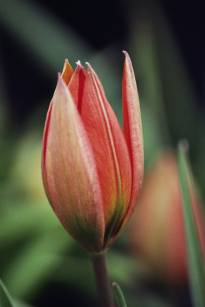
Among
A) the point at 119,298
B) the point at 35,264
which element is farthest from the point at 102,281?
the point at 35,264

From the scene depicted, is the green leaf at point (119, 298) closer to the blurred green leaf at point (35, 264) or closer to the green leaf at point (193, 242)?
the green leaf at point (193, 242)

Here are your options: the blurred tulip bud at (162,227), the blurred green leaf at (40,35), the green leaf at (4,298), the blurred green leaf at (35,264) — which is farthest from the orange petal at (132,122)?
the blurred green leaf at (40,35)

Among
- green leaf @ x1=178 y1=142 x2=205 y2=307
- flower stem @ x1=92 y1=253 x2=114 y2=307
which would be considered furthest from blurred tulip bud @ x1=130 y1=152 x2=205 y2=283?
flower stem @ x1=92 y1=253 x2=114 y2=307

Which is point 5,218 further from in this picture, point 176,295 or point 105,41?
point 105,41

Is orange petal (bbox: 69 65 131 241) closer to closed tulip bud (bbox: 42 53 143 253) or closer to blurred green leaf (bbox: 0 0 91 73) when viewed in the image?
closed tulip bud (bbox: 42 53 143 253)

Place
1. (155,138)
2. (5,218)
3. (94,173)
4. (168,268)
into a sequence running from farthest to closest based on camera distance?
(155,138), (5,218), (168,268), (94,173)

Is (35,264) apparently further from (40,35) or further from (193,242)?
(193,242)

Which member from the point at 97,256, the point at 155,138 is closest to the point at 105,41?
the point at 155,138
